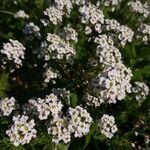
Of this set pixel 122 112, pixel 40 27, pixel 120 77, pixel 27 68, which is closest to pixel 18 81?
pixel 27 68

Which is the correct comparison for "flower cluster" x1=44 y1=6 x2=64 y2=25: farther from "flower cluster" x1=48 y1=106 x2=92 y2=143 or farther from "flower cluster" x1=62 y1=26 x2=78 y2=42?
"flower cluster" x1=48 y1=106 x2=92 y2=143

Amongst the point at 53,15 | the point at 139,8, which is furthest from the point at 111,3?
the point at 53,15

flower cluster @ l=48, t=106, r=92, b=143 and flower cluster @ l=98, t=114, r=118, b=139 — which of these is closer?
flower cluster @ l=48, t=106, r=92, b=143

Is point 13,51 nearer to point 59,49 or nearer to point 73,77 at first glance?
point 59,49

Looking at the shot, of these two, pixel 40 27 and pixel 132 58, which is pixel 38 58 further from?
pixel 132 58

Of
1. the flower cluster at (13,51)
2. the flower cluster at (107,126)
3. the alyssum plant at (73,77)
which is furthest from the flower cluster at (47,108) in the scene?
the flower cluster at (13,51)

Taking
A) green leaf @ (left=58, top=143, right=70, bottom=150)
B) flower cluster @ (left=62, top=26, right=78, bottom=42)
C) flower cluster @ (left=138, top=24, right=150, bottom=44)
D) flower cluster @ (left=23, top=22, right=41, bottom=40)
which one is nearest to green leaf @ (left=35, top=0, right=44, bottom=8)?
flower cluster @ (left=23, top=22, right=41, bottom=40)

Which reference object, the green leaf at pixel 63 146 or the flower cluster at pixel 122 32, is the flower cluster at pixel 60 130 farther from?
the flower cluster at pixel 122 32
